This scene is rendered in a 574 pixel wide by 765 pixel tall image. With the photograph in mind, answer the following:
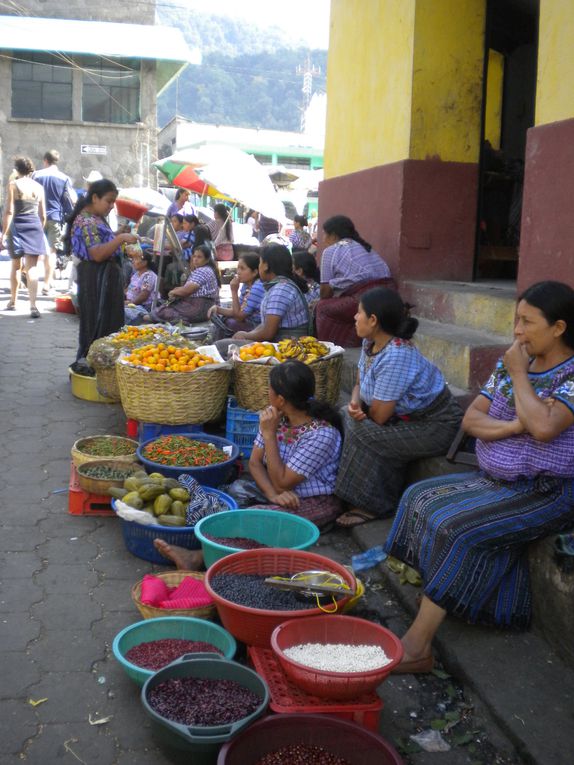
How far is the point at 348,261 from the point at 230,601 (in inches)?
159

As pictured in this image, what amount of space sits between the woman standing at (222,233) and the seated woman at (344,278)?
23.6 ft

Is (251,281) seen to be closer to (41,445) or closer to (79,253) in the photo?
(79,253)

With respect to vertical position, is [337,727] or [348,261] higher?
[348,261]

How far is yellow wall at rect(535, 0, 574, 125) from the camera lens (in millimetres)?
4094

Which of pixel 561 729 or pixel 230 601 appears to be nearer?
pixel 561 729

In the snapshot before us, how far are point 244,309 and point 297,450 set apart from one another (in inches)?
103

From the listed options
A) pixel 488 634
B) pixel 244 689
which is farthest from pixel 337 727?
pixel 488 634

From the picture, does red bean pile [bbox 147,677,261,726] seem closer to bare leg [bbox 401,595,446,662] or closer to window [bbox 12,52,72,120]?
bare leg [bbox 401,595,446,662]

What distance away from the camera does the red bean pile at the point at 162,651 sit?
2.87 meters

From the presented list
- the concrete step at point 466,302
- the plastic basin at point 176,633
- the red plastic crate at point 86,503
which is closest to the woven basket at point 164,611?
the plastic basin at point 176,633

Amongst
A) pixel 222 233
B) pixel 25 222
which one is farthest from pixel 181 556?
pixel 222 233

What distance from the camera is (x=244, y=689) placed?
2.64 metres

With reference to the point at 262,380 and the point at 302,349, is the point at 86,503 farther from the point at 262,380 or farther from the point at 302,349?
the point at 302,349

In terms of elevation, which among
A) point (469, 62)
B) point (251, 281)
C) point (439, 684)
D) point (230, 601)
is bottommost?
point (439, 684)
